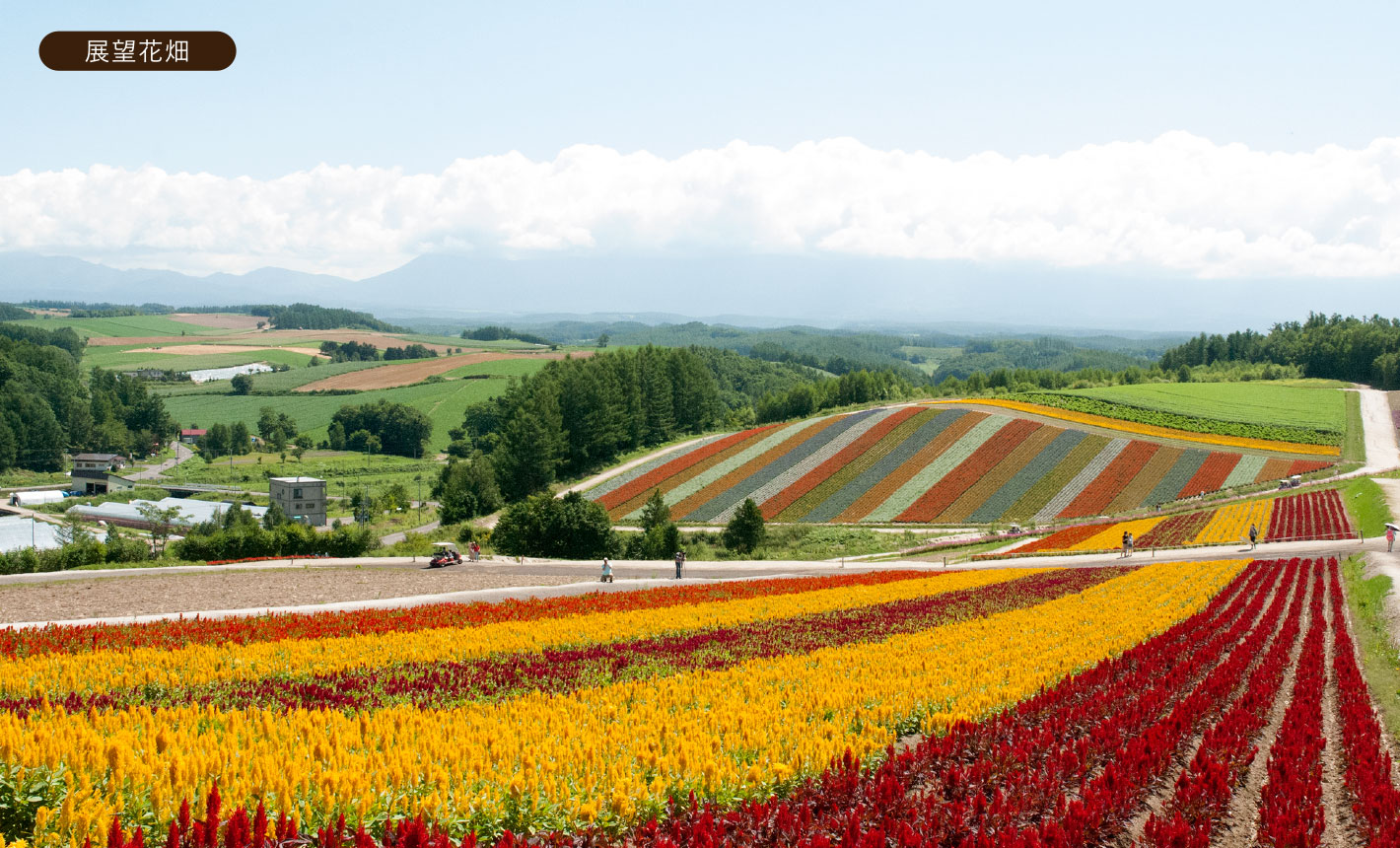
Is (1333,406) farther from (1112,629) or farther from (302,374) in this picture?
(302,374)

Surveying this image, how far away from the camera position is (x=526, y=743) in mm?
→ 9258

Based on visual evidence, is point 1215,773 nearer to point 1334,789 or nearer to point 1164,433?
point 1334,789

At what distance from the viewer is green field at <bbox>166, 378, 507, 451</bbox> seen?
477 ft

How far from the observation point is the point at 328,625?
766 inches

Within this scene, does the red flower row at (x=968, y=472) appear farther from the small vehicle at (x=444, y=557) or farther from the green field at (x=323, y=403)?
the green field at (x=323, y=403)

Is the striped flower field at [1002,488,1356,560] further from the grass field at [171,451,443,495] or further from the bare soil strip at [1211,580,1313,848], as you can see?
the grass field at [171,451,443,495]

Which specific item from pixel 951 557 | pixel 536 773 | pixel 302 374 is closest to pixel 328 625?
pixel 536 773

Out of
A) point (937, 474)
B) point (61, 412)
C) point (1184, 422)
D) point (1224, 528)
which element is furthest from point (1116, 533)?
point (61, 412)

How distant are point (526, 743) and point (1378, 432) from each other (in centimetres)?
9699

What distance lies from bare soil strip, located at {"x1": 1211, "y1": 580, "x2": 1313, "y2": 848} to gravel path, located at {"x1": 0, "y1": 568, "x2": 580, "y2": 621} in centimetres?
2377

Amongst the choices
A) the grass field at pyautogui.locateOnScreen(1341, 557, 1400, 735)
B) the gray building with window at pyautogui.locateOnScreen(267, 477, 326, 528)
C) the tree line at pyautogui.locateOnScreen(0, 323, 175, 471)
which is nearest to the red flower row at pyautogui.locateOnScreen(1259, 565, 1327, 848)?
the grass field at pyautogui.locateOnScreen(1341, 557, 1400, 735)

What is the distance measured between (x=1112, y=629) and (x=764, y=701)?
10323 mm

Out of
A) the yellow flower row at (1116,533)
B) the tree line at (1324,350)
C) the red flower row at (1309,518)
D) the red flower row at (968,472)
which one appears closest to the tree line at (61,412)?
the red flower row at (968,472)

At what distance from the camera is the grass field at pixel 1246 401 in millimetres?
83312
